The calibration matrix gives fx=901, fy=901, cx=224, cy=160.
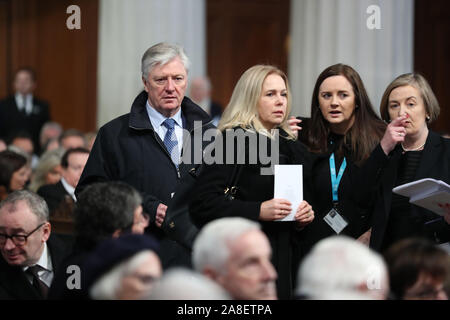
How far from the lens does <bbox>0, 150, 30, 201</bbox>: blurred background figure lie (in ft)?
23.6

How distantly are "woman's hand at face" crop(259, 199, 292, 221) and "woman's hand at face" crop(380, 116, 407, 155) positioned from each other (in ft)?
2.11

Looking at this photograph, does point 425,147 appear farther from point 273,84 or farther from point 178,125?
point 178,125

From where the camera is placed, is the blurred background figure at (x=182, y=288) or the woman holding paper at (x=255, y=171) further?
the woman holding paper at (x=255, y=171)

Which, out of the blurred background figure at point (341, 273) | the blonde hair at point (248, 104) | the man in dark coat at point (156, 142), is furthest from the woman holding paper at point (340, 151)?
the blurred background figure at point (341, 273)

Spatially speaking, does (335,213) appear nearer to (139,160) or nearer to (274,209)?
(274,209)

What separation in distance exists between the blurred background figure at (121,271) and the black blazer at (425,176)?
199 cm

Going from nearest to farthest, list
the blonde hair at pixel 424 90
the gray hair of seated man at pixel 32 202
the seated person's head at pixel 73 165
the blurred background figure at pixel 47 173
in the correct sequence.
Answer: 1. the gray hair of seated man at pixel 32 202
2. the blonde hair at pixel 424 90
3. the seated person's head at pixel 73 165
4. the blurred background figure at pixel 47 173

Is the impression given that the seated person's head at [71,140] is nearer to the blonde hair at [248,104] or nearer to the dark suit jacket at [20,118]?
the dark suit jacket at [20,118]

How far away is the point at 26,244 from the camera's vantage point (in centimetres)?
488

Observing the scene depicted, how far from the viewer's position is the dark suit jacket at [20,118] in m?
12.4

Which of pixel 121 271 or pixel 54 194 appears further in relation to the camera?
pixel 54 194

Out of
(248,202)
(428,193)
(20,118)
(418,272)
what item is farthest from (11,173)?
(20,118)

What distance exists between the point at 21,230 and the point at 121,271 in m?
1.73
